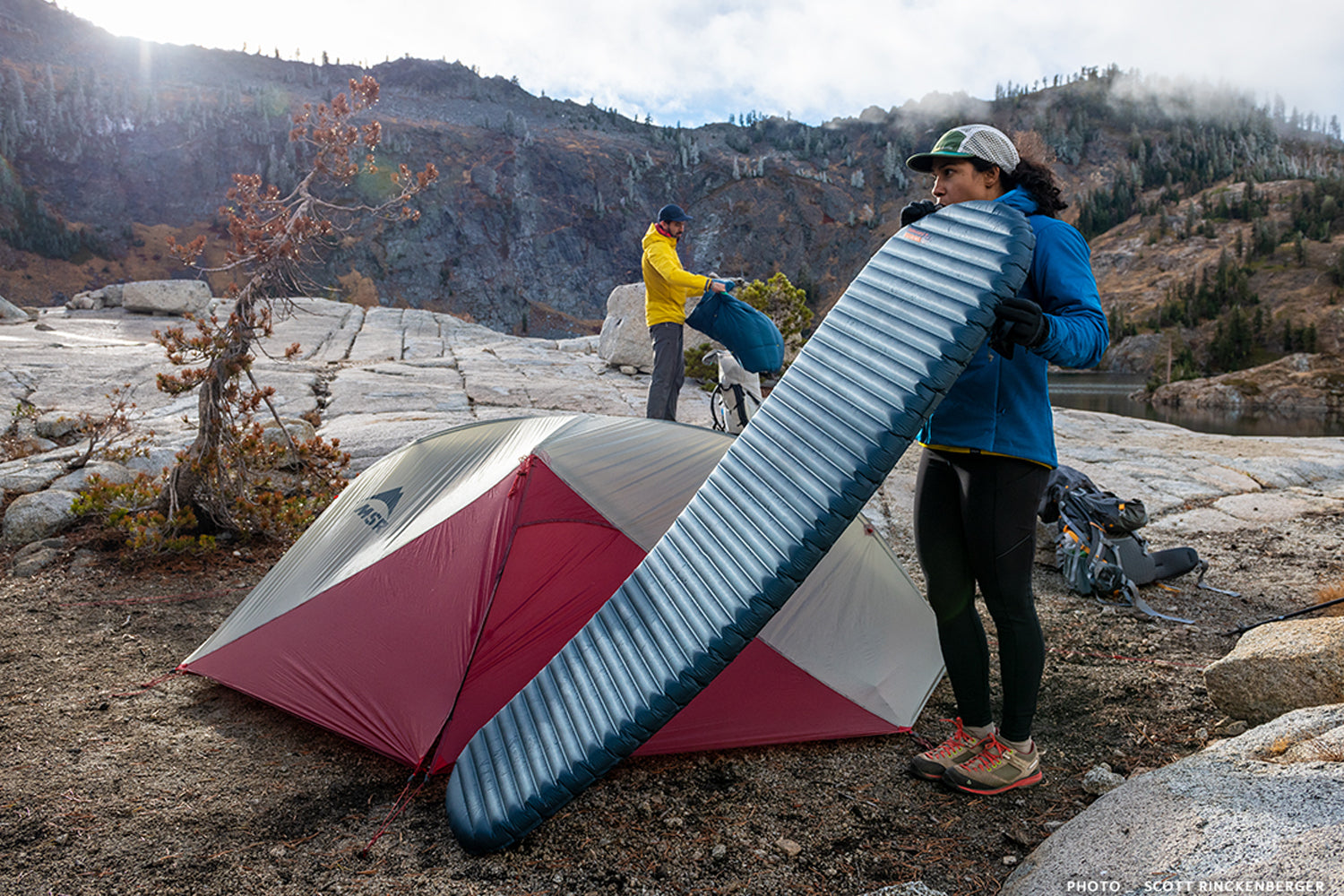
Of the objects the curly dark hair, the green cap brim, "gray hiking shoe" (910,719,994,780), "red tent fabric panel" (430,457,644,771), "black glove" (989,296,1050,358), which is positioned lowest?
"gray hiking shoe" (910,719,994,780)

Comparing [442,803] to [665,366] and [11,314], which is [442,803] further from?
[11,314]

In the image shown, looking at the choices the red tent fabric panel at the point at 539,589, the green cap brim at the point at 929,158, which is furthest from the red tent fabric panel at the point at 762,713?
the green cap brim at the point at 929,158

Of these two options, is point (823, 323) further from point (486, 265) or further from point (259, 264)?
point (486, 265)

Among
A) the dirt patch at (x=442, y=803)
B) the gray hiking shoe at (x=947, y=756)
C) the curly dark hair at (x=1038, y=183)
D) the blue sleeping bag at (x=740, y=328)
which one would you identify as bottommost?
the dirt patch at (x=442, y=803)

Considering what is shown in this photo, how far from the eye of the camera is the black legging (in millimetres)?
2549

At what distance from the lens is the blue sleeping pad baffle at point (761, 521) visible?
221 cm

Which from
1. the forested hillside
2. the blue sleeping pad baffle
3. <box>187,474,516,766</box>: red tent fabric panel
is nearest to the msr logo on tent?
<box>187,474,516,766</box>: red tent fabric panel

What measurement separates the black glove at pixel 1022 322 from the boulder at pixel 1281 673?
210cm

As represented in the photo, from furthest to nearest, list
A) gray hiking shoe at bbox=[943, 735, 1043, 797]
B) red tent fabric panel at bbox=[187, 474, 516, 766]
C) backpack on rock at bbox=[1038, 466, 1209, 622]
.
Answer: backpack on rock at bbox=[1038, 466, 1209, 622] < red tent fabric panel at bbox=[187, 474, 516, 766] < gray hiking shoe at bbox=[943, 735, 1043, 797]

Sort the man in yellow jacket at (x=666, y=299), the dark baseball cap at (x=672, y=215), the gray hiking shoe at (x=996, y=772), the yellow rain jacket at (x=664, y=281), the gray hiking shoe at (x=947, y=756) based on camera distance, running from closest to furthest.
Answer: the gray hiking shoe at (x=996, y=772) < the gray hiking shoe at (x=947, y=756) < the yellow rain jacket at (x=664, y=281) < the man in yellow jacket at (x=666, y=299) < the dark baseball cap at (x=672, y=215)

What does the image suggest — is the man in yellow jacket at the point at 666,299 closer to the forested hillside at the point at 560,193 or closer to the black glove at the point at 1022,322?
the black glove at the point at 1022,322

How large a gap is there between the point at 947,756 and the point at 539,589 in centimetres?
177

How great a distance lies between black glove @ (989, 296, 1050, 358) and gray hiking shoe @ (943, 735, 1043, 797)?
1.60 metres

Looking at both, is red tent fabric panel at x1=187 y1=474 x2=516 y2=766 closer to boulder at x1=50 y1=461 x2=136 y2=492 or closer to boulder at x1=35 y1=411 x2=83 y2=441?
boulder at x1=50 y1=461 x2=136 y2=492
